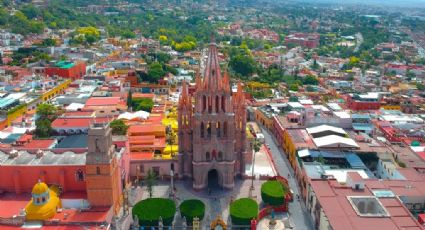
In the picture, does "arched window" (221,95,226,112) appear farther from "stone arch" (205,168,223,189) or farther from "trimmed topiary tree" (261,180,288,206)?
"trimmed topiary tree" (261,180,288,206)

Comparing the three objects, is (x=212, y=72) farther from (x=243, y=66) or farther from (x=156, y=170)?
(x=243, y=66)

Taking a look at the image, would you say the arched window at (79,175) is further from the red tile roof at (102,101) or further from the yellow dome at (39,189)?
the red tile roof at (102,101)

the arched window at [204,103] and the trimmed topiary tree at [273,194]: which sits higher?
the arched window at [204,103]

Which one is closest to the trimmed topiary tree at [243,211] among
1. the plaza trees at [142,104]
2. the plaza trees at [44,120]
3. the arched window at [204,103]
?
the arched window at [204,103]

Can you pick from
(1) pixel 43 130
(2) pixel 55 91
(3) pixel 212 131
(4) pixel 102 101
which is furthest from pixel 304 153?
(2) pixel 55 91

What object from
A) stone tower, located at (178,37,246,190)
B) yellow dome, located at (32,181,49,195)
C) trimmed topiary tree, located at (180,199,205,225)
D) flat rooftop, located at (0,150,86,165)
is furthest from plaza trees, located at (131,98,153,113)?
yellow dome, located at (32,181,49,195)

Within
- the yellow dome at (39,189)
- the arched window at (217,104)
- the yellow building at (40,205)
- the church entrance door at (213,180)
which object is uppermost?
the arched window at (217,104)
